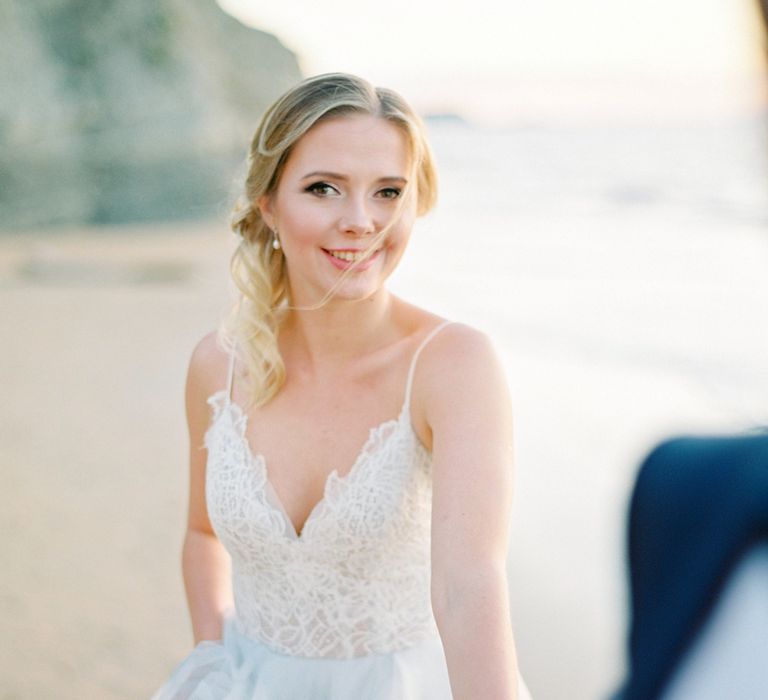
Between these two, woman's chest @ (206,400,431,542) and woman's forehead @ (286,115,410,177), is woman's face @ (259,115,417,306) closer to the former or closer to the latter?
woman's forehead @ (286,115,410,177)

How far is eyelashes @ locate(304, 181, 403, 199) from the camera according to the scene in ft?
7.89

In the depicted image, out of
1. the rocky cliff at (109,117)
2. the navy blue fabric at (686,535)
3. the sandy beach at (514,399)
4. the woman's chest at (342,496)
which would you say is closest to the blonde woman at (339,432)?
the woman's chest at (342,496)

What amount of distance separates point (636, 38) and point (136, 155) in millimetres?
12122

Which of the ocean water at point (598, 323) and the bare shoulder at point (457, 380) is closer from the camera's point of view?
the bare shoulder at point (457, 380)

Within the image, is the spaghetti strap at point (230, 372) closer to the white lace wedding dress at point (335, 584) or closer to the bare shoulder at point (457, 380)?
the white lace wedding dress at point (335, 584)

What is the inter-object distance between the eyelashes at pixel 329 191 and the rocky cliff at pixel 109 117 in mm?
19685

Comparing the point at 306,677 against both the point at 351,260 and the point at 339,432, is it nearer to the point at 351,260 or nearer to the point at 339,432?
the point at 339,432

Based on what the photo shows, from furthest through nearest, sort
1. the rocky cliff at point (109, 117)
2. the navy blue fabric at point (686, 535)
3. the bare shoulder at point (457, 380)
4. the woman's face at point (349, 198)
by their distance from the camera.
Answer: the rocky cliff at point (109, 117), the woman's face at point (349, 198), the bare shoulder at point (457, 380), the navy blue fabric at point (686, 535)

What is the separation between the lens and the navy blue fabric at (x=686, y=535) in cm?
55

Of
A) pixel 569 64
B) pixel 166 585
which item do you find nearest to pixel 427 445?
pixel 166 585

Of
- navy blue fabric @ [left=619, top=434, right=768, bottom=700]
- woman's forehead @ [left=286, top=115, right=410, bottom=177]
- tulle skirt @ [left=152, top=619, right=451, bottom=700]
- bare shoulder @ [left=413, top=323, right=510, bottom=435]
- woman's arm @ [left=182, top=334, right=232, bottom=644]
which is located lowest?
tulle skirt @ [left=152, top=619, right=451, bottom=700]

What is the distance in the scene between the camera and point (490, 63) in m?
30.1

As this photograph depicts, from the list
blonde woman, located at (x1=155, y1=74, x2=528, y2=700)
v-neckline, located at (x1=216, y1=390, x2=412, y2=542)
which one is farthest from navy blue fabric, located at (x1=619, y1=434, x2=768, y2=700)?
v-neckline, located at (x1=216, y1=390, x2=412, y2=542)

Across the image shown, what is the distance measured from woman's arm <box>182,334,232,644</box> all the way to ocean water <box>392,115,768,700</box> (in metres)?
0.82
